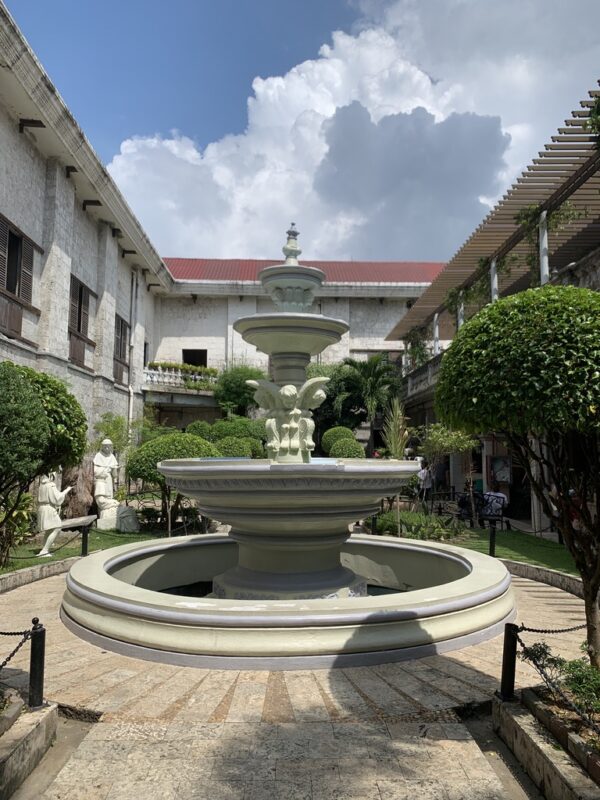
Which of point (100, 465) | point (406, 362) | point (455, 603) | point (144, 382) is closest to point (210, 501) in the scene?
point (455, 603)

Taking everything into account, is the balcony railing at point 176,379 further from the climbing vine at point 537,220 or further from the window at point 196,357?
the climbing vine at point 537,220

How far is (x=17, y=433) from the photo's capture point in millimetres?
7473

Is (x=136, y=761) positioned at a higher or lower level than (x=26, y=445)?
lower

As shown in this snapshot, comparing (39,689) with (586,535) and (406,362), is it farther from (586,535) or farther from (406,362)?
(406,362)

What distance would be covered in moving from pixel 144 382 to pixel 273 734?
22.9 metres

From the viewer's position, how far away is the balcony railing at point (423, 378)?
68.0 ft

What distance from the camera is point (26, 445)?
7.64 meters

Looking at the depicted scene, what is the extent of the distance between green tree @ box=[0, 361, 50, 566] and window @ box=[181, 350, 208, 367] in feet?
72.2

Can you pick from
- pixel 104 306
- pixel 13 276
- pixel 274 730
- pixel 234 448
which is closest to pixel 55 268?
pixel 13 276

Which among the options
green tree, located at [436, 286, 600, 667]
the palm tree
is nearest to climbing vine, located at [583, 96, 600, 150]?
green tree, located at [436, 286, 600, 667]

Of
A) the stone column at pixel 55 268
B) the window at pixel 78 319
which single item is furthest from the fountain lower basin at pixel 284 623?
the window at pixel 78 319

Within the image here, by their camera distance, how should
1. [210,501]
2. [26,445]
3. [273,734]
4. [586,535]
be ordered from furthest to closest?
[26,445]
[210,501]
[586,535]
[273,734]

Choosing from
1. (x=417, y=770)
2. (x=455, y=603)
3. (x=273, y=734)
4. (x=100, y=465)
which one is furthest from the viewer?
(x=100, y=465)

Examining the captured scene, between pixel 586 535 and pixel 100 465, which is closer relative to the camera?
pixel 586 535
